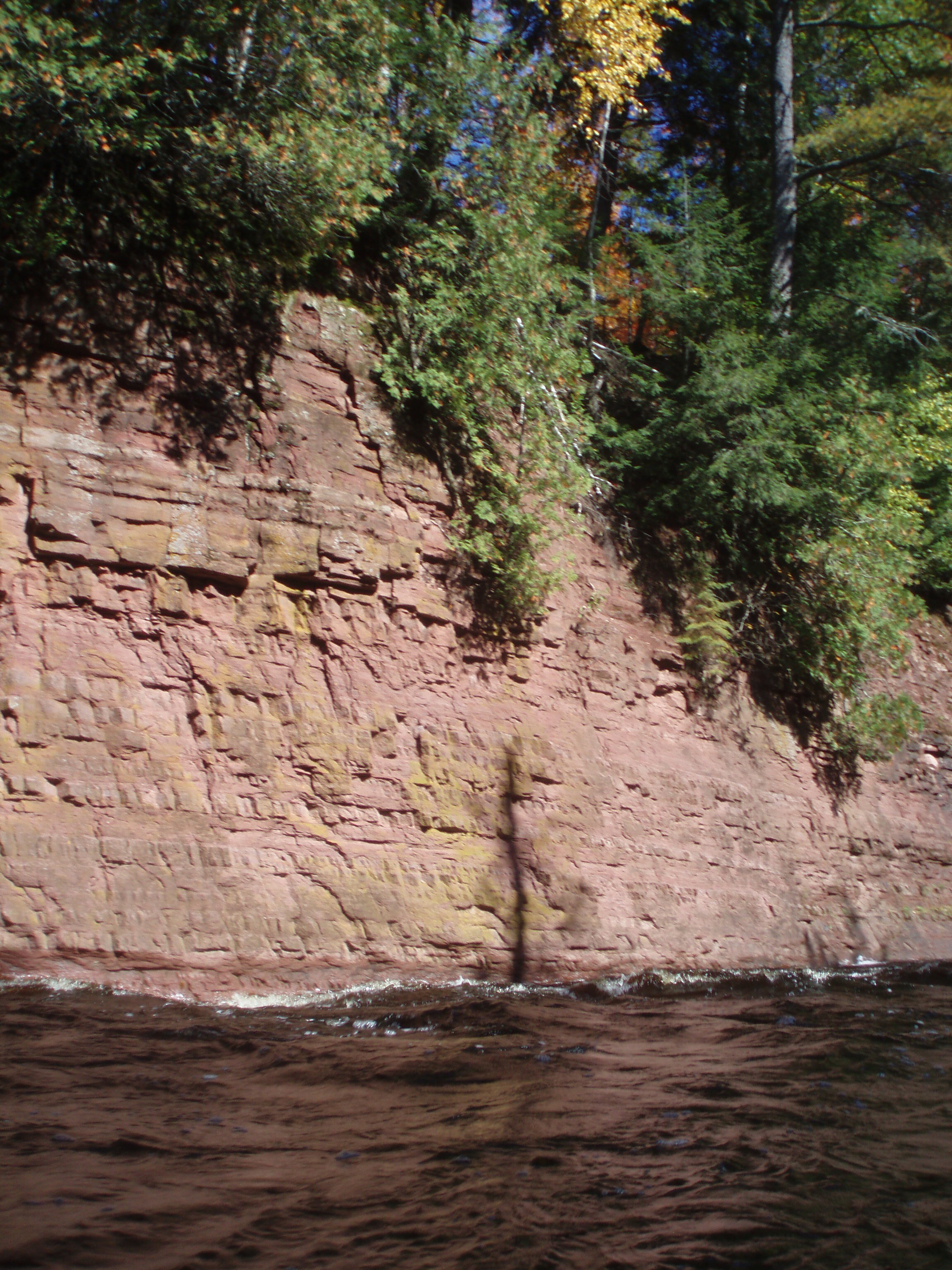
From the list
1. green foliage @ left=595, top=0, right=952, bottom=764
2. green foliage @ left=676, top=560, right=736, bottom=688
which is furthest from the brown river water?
green foliage @ left=595, top=0, right=952, bottom=764

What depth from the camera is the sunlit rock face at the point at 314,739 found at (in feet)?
22.0

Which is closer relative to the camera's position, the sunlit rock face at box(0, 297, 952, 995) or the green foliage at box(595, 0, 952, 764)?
the sunlit rock face at box(0, 297, 952, 995)

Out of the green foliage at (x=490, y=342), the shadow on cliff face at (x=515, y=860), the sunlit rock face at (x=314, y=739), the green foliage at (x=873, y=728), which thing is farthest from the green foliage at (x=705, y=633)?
the shadow on cliff face at (x=515, y=860)

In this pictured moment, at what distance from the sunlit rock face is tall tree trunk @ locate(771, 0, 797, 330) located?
23.8ft

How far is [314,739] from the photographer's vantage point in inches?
305

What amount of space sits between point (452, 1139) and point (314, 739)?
160 inches

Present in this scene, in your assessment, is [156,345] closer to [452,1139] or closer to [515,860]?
[515,860]

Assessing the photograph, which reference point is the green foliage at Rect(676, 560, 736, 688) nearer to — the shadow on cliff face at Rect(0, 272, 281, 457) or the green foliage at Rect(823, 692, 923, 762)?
the green foliage at Rect(823, 692, 923, 762)

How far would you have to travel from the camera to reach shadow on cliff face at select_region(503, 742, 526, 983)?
8273mm

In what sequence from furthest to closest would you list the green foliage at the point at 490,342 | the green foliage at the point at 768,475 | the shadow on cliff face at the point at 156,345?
the green foliage at the point at 768,475 < the green foliage at the point at 490,342 < the shadow on cliff face at the point at 156,345

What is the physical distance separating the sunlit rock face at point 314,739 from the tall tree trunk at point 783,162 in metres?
7.25

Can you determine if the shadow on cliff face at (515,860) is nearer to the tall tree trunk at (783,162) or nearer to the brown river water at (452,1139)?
the brown river water at (452,1139)

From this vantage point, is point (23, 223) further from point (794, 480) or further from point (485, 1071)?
point (794, 480)

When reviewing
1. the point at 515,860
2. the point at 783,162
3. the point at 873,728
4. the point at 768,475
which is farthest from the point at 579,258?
the point at 515,860
